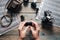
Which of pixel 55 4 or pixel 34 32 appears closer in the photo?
pixel 34 32

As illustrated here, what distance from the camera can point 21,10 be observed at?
142 cm

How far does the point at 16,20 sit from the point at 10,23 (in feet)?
Answer: 0.15

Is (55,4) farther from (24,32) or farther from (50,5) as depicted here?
(24,32)

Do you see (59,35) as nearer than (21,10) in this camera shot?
Yes

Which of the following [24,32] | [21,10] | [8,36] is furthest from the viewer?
[21,10]

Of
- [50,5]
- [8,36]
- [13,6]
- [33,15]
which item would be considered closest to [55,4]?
[50,5]

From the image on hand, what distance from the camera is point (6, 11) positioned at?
1.41 meters

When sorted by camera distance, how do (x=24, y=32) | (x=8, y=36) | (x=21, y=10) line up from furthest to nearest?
1. (x=21, y=10)
2. (x=8, y=36)
3. (x=24, y=32)

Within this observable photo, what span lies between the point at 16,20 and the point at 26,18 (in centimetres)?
7

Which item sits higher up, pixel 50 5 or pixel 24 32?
pixel 50 5

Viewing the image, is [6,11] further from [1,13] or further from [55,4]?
[55,4]

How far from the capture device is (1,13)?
140cm

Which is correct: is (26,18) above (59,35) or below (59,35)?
above

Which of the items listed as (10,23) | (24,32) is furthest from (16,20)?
(24,32)
